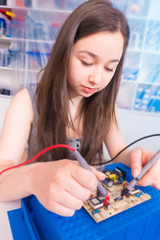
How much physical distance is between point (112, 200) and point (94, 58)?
1.12ft

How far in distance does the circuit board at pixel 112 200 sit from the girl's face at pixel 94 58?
270mm

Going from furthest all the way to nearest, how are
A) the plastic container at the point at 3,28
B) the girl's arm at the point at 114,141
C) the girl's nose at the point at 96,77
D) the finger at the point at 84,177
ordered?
the plastic container at the point at 3,28 < the girl's arm at the point at 114,141 < the girl's nose at the point at 96,77 < the finger at the point at 84,177

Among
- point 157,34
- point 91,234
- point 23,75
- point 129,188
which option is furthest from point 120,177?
point 23,75

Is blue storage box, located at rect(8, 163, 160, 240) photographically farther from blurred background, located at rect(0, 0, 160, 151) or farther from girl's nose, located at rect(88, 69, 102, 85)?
blurred background, located at rect(0, 0, 160, 151)

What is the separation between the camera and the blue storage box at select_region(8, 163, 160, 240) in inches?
9.8

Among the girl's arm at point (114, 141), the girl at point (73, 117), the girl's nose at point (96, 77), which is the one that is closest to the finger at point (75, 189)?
the girl at point (73, 117)

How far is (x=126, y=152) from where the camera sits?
603 millimetres

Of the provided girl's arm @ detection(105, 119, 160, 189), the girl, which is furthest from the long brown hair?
girl's arm @ detection(105, 119, 160, 189)

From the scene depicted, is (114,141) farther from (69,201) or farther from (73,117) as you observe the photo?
(69,201)

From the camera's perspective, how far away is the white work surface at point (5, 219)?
31 centimetres

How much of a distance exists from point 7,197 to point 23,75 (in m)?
0.78

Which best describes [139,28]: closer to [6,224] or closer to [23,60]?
[23,60]

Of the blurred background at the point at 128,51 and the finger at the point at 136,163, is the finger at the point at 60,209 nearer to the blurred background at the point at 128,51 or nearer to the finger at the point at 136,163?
the finger at the point at 136,163

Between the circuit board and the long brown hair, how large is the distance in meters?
0.28
